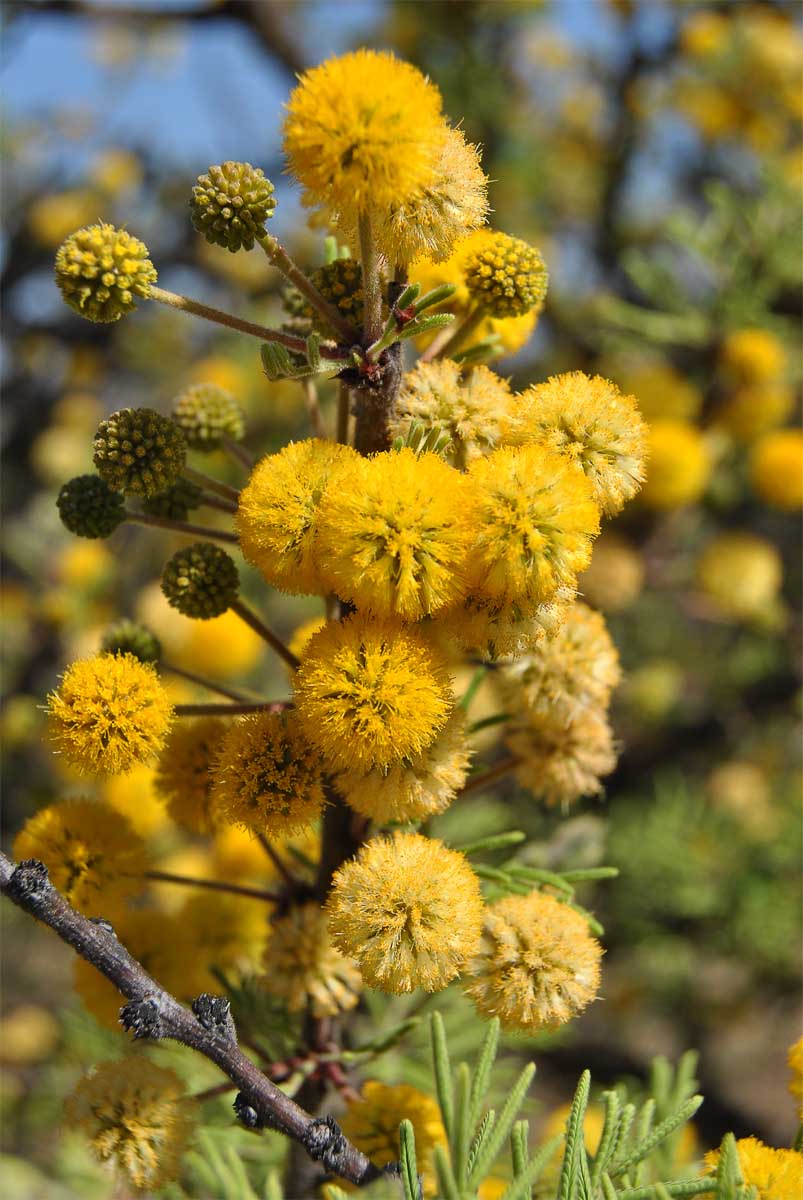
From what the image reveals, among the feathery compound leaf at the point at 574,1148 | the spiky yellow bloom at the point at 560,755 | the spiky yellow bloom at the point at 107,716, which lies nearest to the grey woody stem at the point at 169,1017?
the spiky yellow bloom at the point at 107,716

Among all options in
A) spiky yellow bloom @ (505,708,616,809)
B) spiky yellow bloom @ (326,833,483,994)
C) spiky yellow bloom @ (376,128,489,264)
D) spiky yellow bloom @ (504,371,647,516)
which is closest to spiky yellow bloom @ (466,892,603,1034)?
spiky yellow bloom @ (326,833,483,994)

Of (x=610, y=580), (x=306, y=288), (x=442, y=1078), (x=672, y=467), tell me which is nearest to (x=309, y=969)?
(x=442, y=1078)

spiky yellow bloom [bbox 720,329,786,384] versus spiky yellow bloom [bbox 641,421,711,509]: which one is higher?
spiky yellow bloom [bbox 720,329,786,384]

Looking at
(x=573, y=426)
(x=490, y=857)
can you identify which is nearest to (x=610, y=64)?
(x=490, y=857)

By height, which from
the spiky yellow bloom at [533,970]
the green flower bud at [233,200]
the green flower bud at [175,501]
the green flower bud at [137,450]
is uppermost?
the green flower bud at [233,200]

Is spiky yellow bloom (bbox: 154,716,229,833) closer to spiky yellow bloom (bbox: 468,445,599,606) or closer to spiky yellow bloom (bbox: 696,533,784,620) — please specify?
spiky yellow bloom (bbox: 468,445,599,606)

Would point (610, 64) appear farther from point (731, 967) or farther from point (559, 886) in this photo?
point (559, 886)

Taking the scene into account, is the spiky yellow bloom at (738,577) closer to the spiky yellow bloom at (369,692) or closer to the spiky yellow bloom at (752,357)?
the spiky yellow bloom at (752,357)
